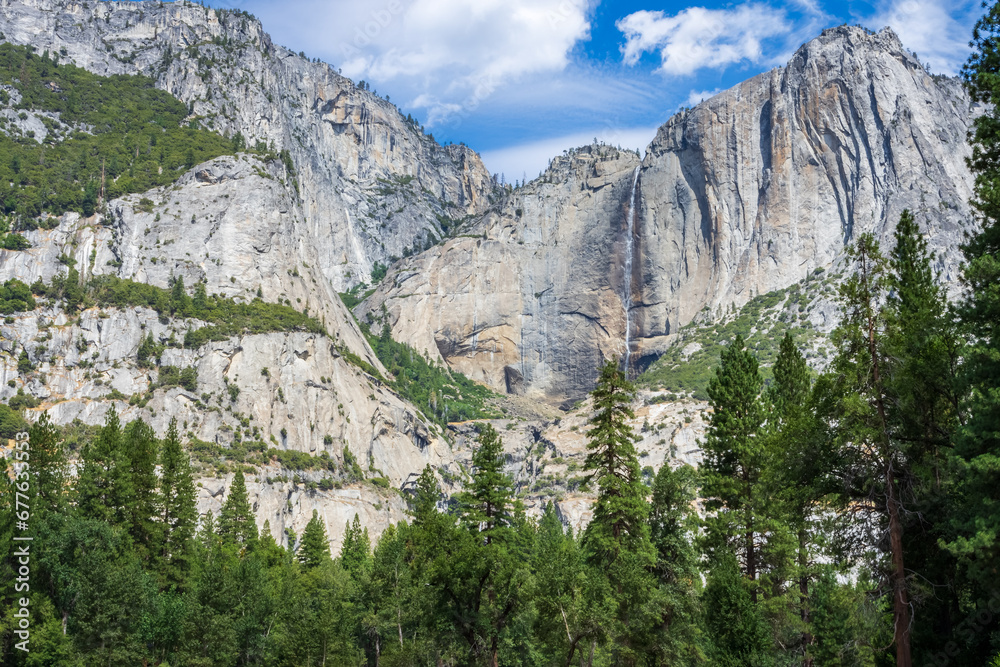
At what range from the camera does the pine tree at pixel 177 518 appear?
57812mm

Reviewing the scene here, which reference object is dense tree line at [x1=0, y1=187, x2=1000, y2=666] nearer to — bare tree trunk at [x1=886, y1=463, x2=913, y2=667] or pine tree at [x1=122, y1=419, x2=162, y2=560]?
bare tree trunk at [x1=886, y1=463, x2=913, y2=667]

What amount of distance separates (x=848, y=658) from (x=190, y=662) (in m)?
38.5

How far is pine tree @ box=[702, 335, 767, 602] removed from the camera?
3750cm

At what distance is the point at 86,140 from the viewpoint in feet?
551

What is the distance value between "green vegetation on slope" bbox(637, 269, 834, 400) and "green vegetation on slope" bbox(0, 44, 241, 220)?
350 feet

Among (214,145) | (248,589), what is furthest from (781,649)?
(214,145)

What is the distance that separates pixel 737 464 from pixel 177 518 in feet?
138

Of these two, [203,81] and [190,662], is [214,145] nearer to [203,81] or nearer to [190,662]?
[203,81]

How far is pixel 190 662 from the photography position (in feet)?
159

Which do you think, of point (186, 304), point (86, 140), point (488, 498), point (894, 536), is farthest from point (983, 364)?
point (86, 140)

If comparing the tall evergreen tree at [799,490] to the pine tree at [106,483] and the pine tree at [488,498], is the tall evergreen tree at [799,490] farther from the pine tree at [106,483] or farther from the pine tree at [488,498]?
the pine tree at [106,483]

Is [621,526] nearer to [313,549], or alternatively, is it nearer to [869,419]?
[869,419]

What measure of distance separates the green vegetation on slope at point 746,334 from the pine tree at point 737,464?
110961mm

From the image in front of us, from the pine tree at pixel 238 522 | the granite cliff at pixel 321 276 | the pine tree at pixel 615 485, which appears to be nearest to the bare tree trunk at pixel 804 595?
the pine tree at pixel 615 485
